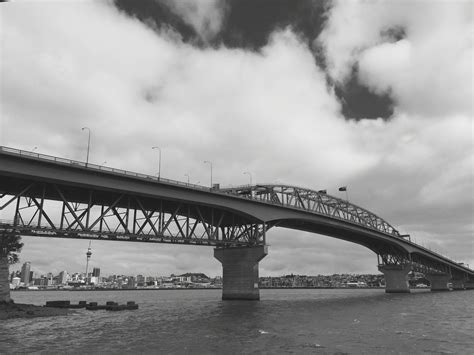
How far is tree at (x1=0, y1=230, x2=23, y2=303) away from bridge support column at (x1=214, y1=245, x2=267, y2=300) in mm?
40492

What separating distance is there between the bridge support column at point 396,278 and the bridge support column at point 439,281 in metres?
47.5

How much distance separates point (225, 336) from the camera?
3164 cm

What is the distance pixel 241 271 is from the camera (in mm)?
77312

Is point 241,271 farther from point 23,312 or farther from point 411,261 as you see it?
point 411,261

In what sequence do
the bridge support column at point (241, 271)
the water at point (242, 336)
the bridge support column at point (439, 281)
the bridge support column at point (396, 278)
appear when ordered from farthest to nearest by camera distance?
the bridge support column at point (439, 281) < the bridge support column at point (396, 278) < the bridge support column at point (241, 271) < the water at point (242, 336)

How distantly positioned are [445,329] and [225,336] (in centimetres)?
2169

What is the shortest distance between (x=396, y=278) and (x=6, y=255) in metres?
136

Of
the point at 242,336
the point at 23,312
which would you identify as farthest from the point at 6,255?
the point at 242,336

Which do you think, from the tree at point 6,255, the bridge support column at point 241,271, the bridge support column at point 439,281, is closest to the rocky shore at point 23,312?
the tree at point 6,255

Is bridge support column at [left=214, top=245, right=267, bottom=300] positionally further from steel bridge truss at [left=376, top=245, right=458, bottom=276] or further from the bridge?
steel bridge truss at [left=376, top=245, right=458, bottom=276]

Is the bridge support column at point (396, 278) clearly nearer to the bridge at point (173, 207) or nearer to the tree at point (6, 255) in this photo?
the bridge at point (173, 207)

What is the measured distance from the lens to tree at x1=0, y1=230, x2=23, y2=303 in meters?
45.9

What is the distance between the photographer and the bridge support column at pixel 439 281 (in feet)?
596

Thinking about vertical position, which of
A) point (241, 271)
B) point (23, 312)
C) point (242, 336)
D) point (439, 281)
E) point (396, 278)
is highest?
point (241, 271)
